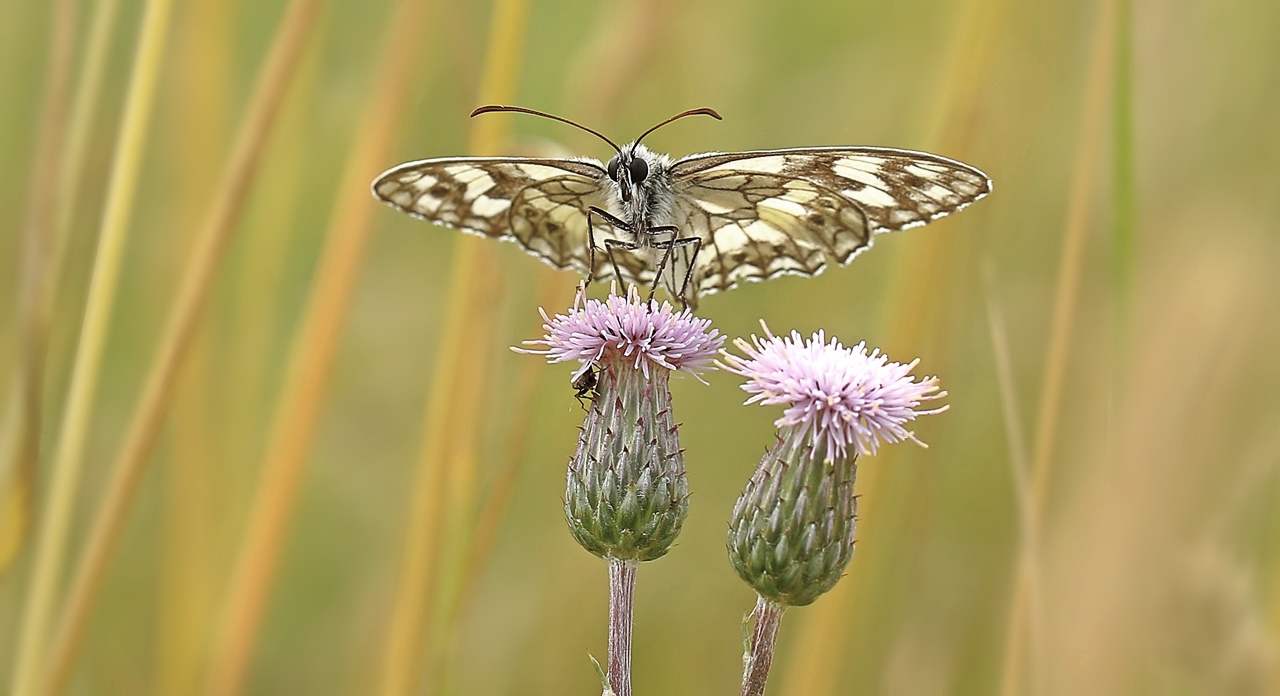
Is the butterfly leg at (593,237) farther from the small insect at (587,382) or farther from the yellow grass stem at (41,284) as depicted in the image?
the yellow grass stem at (41,284)

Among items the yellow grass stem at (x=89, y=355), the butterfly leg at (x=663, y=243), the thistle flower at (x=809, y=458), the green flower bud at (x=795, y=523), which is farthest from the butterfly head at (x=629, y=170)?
the yellow grass stem at (x=89, y=355)

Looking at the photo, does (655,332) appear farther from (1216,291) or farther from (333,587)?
(333,587)

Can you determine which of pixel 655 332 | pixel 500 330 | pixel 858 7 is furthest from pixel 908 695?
pixel 858 7

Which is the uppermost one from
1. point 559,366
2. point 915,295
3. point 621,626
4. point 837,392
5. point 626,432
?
point 915,295

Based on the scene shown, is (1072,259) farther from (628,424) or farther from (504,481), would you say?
(504,481)

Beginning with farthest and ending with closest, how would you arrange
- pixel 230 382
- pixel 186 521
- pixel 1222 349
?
pixel 230 382 < pixel 186 521 < pixel 1222 349

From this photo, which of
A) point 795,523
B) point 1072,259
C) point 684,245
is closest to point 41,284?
point 684,245

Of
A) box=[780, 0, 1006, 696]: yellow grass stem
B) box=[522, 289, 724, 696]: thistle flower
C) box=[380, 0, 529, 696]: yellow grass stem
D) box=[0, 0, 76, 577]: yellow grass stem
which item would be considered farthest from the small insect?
box=[0, 0, 76, 577]: yellow grass stem
